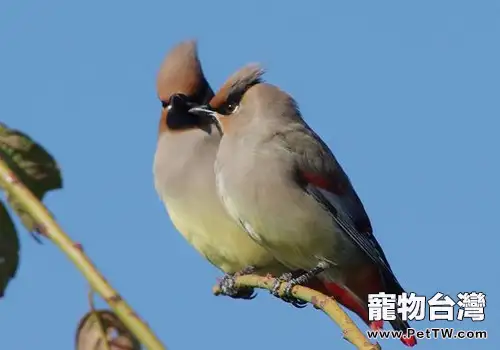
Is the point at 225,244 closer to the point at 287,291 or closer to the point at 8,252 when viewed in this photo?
the point at 287,291

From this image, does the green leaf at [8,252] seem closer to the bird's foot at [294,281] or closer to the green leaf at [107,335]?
the green leaf at [107,335]

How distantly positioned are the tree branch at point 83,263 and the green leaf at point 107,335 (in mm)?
46

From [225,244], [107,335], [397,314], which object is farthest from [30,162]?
[225,244]

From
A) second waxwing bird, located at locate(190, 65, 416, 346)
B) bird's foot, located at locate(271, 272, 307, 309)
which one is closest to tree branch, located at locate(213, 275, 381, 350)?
bird's foot, located at locate(271, 272, 307, 309)

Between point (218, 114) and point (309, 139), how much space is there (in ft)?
1.48

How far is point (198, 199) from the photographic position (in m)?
5.11

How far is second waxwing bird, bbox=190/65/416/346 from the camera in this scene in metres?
4.33

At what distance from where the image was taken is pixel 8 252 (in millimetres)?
1078

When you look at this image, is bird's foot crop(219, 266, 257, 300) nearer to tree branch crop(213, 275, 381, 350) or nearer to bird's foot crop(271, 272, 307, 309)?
bird's foot crop(271, 272, 307, 309)

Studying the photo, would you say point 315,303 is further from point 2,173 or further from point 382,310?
point 382,310

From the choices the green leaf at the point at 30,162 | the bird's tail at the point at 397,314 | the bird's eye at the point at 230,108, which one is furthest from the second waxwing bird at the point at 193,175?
the green leaf at the point at 30,162

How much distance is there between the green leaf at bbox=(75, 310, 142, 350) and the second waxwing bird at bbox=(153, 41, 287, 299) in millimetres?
3374

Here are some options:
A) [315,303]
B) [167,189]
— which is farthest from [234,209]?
[315,303]

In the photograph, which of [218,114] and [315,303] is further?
[218,114]
